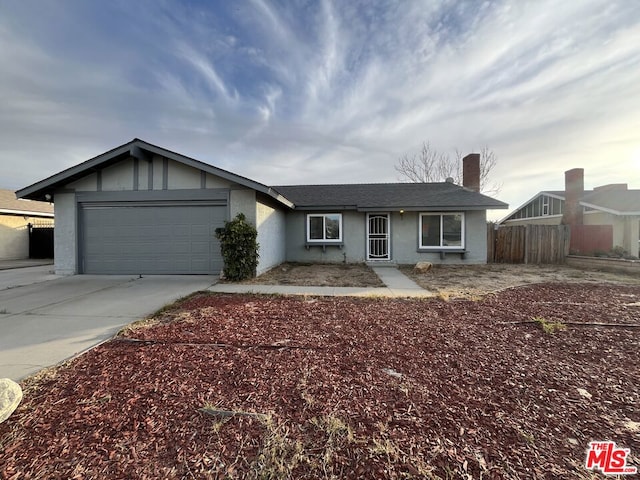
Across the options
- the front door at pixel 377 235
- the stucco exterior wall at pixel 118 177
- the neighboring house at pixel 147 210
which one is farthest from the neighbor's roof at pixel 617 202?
the stucco exterior wall at pixel 118 177

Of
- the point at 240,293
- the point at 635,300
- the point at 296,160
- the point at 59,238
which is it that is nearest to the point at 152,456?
the point at 240,293

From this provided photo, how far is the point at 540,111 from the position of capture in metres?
9.77

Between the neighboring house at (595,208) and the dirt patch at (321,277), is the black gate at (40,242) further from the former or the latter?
the neighboring house at (595,208)

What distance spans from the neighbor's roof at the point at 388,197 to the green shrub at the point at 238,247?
4314 millimetres

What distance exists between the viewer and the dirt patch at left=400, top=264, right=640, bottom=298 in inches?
279

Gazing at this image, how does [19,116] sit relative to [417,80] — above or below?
below

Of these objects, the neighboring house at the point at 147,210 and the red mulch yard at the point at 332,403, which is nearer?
the red mulch yard at the point at 332,403

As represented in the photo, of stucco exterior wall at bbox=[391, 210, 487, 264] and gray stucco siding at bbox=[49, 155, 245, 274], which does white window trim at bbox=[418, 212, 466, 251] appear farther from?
gray stucco siding at bbox=[49, 155, 245, 274]

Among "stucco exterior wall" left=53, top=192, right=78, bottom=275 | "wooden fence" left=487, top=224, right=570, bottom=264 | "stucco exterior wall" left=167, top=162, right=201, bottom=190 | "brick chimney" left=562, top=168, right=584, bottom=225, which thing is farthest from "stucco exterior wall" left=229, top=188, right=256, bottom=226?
"brick chimney" left=562, top=168, right=584, bottom=225

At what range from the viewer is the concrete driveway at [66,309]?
10.8ft

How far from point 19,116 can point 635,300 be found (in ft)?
63.0

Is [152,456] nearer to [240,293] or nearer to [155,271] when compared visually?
[240,293]

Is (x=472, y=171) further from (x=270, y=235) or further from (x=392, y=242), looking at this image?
(x=270, y=235)

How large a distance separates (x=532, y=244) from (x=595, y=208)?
558 cm
